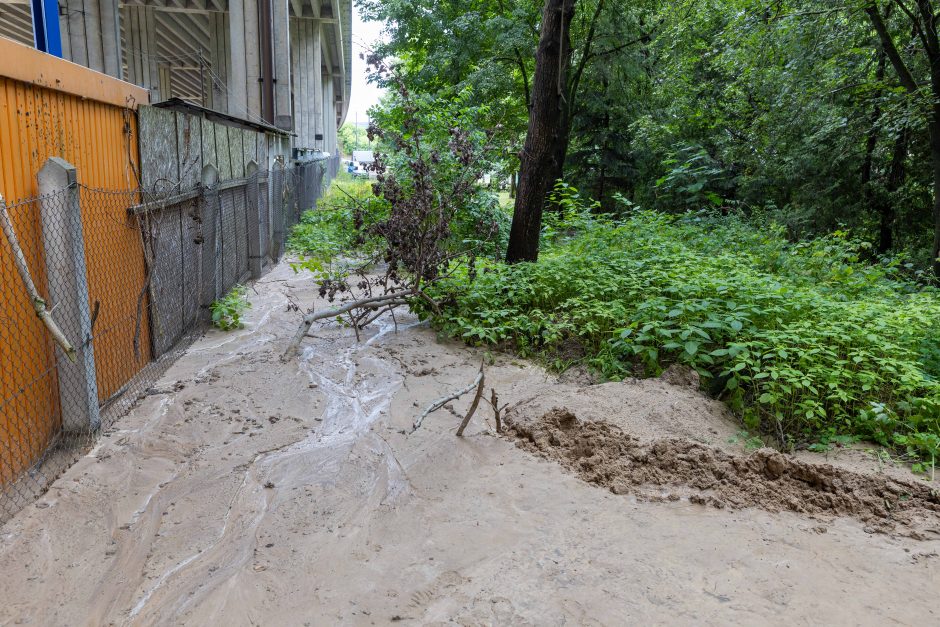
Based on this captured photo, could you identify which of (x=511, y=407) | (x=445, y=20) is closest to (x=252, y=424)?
(x=511, y=407)

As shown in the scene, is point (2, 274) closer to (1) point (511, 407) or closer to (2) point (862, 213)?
(1) point (511, 407)

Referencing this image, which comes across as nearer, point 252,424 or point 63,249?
point 63,249

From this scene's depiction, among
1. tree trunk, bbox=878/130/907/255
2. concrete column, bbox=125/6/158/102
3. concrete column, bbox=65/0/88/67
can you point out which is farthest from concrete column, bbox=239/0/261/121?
tree trunk, bbox=878/130/907/255

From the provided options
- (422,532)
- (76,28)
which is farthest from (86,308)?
(76,28)

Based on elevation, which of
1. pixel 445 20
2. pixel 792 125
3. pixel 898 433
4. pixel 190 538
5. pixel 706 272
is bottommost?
pixel 190 538

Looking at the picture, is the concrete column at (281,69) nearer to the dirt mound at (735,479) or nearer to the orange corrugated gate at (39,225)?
the orange corrugated gate at (39,225)

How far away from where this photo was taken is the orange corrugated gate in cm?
377

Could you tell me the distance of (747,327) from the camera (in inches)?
232

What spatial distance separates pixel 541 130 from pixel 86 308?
6.41 metres

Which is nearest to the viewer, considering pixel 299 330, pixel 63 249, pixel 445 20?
pixel 63 249

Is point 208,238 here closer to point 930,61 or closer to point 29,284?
point 29,284

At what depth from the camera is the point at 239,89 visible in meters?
18.2

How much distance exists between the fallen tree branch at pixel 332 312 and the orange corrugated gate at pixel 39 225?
1440 millimetres

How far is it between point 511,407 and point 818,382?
232cm
